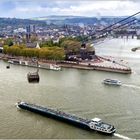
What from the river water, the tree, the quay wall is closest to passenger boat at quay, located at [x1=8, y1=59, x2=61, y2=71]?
the quay wall

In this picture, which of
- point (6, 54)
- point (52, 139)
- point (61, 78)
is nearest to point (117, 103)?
point (52, 139)

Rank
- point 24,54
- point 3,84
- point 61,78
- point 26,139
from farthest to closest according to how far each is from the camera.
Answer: point 24,54 < point 61,78 < point 3,84 < point 26,139

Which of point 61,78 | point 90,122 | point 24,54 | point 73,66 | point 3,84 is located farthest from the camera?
point 24,54

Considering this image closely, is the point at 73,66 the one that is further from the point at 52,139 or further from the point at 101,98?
the point at 52,139

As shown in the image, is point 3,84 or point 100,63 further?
point 100,63

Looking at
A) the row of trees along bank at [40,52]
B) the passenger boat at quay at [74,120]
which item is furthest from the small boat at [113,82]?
the row of trees along bank at [40,52]

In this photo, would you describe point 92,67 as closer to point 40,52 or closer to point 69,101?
point 40,52

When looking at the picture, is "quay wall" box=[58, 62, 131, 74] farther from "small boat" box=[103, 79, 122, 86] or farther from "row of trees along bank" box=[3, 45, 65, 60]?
"small boat" box=[103, 79, 122, 86]
